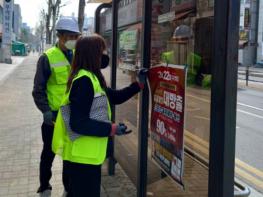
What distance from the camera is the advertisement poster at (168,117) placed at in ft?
10.0

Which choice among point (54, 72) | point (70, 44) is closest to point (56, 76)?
point (54, 72)

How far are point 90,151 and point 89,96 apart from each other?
15.9 inches

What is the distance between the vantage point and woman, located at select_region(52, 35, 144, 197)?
2990 mm

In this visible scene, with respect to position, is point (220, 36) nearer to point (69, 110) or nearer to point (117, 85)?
point (69, 110)

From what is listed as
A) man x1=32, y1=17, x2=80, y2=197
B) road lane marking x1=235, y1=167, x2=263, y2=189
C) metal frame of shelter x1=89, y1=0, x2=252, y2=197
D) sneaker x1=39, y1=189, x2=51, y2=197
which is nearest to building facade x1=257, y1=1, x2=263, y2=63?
road lane marking x1=235, y1=167, x2=263, y2=189

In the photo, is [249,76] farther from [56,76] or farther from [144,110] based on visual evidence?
Answer: [144,110]

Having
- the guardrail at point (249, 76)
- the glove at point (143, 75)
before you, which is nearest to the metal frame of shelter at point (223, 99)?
the glove at point (143, 75)

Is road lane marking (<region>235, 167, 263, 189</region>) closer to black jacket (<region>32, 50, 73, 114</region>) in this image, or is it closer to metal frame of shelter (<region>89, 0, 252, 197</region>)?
black jacket (<region>32, 50, 73, 114</region>)

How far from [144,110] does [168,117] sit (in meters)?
0.50

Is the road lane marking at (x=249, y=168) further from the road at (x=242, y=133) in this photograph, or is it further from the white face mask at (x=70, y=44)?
the white face mask at (x=70, y=44)

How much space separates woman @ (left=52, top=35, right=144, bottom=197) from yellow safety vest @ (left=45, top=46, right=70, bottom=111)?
123 cm

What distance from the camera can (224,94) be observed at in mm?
2398

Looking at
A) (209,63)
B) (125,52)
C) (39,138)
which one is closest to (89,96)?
(209,63)

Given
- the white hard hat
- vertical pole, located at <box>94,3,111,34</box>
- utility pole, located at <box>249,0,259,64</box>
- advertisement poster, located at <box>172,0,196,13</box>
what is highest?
utility pole, located at <box>249,0,259,64</box>
